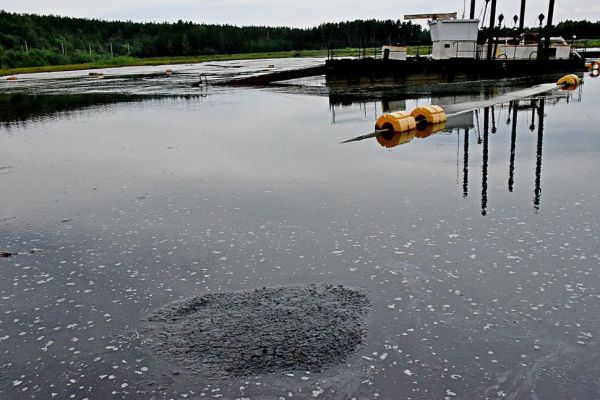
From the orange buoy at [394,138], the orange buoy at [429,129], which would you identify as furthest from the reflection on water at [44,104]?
the orange buoy at [429,129]

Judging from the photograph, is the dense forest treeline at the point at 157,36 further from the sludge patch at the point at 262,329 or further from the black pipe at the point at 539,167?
the sludge patch at the point at 262,329

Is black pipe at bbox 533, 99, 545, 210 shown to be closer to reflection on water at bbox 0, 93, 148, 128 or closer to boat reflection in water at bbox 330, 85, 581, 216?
boat reflection in water at bbox 330, 85, 581, 216

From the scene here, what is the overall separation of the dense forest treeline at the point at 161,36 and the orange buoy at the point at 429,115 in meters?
74.7

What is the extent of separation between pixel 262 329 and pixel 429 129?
11479 mm

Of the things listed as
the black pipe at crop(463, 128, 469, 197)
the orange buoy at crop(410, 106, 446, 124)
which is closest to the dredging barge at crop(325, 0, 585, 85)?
the orange buoy at crop(410, 106, 446, 124)

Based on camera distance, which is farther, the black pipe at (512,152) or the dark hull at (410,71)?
the dark hull at (410,71)

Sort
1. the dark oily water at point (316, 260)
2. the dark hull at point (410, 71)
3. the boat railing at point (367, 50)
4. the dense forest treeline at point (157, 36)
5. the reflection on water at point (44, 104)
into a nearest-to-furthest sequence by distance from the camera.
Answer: the dark oily water at point (316, 260) < the reflection on water at point (44, 104) < the dark hull at point (410, 71) < the boat railing at point (367, 50) < the dense forest treeline at point (157, 36)

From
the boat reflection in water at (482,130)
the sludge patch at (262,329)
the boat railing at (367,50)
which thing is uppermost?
the boat railing at (367,50)

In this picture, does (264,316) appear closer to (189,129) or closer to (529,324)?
(529,324)

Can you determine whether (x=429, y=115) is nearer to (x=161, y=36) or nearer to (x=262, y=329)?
(x=262, y=329)

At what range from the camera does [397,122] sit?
14.2 m

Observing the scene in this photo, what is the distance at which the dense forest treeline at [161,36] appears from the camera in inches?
3509

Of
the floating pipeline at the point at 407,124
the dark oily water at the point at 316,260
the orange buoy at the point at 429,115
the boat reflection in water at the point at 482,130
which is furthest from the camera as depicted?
the orange buoy at the point at 429,115

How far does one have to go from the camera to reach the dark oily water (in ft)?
12.7
